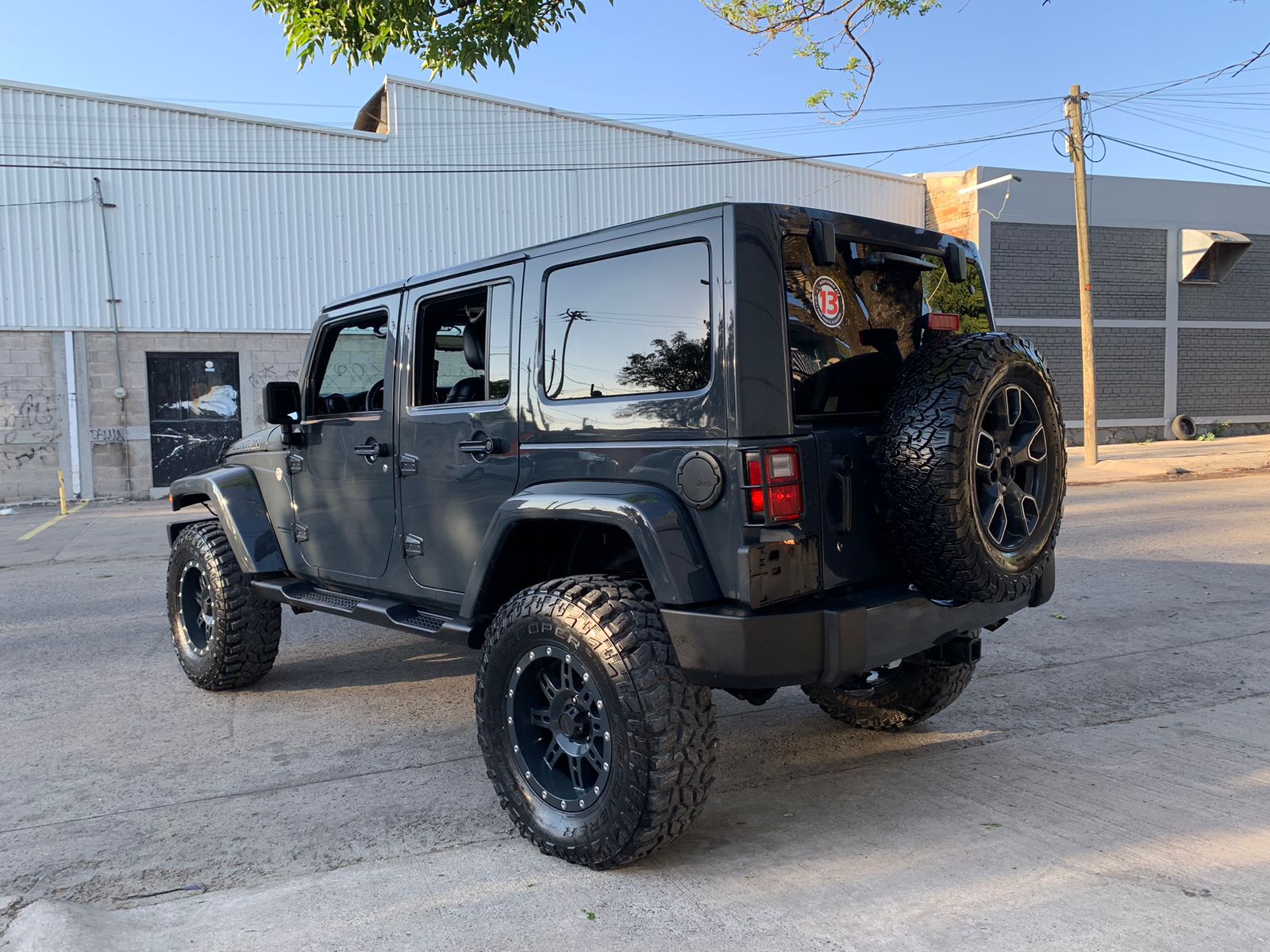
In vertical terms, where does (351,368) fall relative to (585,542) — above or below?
above

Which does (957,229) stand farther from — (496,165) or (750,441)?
(750,441)

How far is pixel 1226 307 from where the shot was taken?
25.8 metres

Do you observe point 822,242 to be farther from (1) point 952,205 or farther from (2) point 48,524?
(1) point 952,205

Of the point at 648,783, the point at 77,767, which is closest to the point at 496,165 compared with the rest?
the point at 77,767

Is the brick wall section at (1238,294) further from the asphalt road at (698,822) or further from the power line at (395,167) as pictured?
the asphalt road at (698,822)

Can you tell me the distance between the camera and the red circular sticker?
3314 millimetres

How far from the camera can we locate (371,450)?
4.43 meters

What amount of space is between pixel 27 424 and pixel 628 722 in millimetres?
18640

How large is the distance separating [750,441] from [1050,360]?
78.1 feet

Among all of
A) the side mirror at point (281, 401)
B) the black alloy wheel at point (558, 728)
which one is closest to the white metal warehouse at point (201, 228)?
the side mirror at point (281, 401)

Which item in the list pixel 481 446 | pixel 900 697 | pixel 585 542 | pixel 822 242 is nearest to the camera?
pixel 822 242

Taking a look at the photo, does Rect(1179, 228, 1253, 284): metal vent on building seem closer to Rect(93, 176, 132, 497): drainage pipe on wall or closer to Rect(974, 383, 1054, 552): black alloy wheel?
Rect(93, 176, 132, 497): drainage pipe on wall

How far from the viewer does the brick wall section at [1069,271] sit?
23.9m

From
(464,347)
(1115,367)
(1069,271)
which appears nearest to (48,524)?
(464,347)
